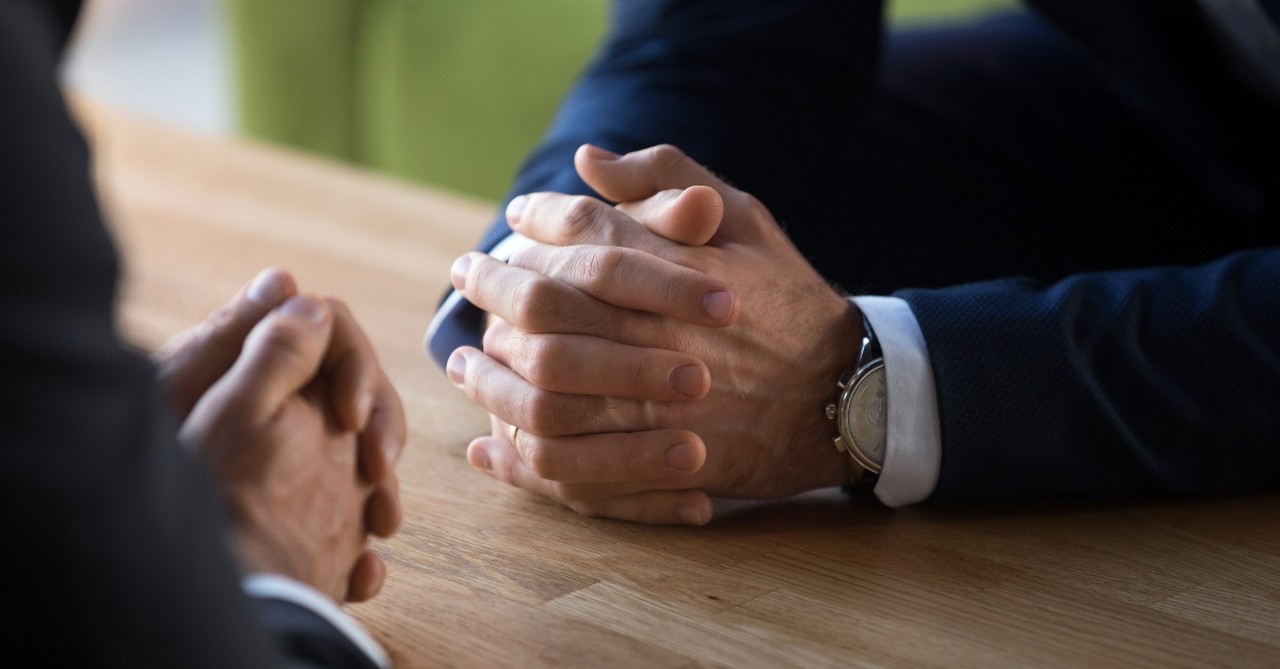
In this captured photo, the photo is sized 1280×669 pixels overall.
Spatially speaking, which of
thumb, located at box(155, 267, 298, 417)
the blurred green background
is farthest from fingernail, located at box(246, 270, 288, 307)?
the blurred green background

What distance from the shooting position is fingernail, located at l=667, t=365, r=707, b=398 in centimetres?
68

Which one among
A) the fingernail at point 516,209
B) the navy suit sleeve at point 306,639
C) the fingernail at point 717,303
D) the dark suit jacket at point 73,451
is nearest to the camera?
the dark suit jacket at point 73,451

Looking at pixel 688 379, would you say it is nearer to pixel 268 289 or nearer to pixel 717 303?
pixel 717 303

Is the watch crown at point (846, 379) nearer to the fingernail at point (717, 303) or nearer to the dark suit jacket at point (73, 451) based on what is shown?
the fingernail at point (717, 303)

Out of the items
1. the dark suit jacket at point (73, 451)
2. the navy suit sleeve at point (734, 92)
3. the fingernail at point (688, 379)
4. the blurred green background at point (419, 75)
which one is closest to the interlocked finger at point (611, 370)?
the fingernail at point (688, 379)

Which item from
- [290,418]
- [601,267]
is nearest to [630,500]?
[601,267]

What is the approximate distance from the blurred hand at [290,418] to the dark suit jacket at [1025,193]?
27 cm

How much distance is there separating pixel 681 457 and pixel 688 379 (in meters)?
0.04

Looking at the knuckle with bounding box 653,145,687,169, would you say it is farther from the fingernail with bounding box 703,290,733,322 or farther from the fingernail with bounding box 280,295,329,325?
the fingernail with bounding box 280,295,329,325

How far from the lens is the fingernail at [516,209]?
0.79 metres

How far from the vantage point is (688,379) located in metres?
0.68

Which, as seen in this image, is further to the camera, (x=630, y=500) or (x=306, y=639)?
(x=630, y=500)

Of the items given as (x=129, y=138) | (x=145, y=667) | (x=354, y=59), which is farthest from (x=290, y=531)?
(x=354, y=59)

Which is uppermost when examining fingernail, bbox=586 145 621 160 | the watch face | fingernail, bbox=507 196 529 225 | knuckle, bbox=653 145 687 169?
knuckle, bbox=653 145 687 169
